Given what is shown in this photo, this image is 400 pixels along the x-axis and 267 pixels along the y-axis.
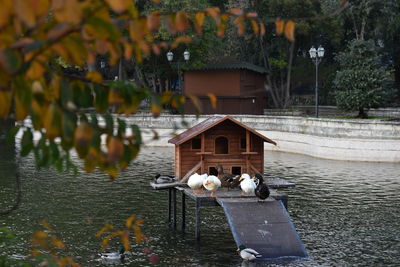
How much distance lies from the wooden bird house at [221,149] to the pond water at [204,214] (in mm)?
2256

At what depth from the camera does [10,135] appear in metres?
5.32

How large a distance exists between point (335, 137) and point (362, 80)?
10019mm

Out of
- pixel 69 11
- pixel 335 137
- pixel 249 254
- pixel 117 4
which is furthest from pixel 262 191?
pixel 335 137

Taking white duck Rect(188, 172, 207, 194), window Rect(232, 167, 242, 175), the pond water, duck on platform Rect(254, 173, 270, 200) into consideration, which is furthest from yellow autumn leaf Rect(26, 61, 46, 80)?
window Rect(232, 167, 242, 175)

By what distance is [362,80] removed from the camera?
56.4 metres

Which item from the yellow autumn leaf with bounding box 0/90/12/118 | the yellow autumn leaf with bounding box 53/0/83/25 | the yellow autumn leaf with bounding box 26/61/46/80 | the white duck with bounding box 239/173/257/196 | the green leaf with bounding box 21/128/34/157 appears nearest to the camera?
the yellow autumn leaf with bounding box 53/0/83/25

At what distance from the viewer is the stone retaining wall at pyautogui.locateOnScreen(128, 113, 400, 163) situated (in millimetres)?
45781

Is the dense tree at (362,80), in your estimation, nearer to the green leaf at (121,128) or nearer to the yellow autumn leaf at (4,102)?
the green leaf at (121,128)

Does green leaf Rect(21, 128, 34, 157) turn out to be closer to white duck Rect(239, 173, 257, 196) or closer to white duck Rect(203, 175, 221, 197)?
white duck Rect(203, 175, 221, 197)

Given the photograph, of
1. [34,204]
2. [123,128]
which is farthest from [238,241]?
[123,128]

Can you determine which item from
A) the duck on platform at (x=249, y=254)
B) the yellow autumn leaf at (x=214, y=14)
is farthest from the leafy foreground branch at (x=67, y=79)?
the duck on platform at (x=249, y=254)

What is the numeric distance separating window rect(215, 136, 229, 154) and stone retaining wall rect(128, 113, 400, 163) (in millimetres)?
15770

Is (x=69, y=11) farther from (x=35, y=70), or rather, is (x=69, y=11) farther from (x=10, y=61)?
(x=35, y=70)

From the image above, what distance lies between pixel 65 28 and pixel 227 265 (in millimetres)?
17553
